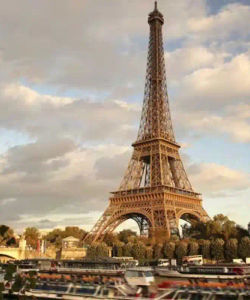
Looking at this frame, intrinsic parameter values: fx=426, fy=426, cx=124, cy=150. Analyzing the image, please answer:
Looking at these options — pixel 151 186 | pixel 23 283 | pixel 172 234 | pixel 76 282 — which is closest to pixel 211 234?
pixel 172 234

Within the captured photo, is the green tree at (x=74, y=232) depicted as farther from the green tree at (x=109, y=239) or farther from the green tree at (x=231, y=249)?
the green tree at (x=231, y=249)

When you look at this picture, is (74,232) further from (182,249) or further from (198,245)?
(198,245)

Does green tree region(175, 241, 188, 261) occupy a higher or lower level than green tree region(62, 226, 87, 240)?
lower

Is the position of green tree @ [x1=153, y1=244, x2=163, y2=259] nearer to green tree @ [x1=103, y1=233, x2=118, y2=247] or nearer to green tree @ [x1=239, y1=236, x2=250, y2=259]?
green tree @ [x1=103, y1=233, x2=118, y2=247]

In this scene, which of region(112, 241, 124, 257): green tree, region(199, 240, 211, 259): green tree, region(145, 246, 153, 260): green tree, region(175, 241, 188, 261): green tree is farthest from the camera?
region(112, 241, 124, 257): green tree

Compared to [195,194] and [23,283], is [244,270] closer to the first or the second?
[23,283]

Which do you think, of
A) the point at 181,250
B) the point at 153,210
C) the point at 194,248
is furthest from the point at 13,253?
the point at 194,248

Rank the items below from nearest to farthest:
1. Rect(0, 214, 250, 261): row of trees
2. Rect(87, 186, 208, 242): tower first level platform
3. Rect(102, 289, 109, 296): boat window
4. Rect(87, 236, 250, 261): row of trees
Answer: Rect(102, 289, 109, 296): boat window
Rect(87, 236, 250, 261): row of trees
Rect(0, 214, 250, 261): row of trees
Rect(87, 186, 208, 242): tower first level platform

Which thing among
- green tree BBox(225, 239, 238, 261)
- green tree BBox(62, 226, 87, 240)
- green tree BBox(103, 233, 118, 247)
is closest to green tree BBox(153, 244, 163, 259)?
green tree BBox(225, 239, 238, 261)
